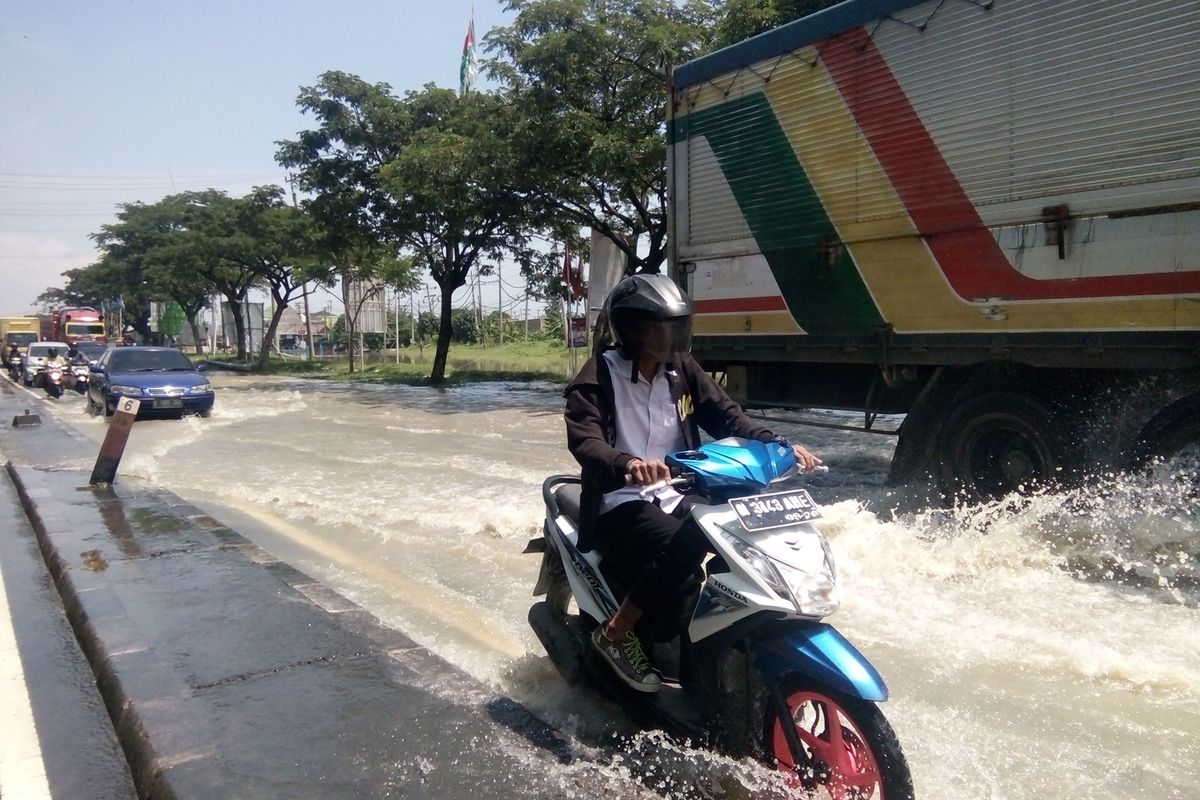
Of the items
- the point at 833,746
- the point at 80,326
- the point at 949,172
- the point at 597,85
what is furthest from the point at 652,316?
the point at 80,326

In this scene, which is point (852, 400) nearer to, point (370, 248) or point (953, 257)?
point (953, 257)

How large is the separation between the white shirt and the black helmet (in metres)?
0.13

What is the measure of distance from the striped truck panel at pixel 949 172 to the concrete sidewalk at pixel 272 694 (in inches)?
174

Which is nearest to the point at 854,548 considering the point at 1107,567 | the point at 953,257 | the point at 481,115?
the point at 1107,567

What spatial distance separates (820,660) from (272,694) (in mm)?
2305

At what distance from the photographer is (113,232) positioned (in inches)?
1967

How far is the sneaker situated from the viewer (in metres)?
3.19

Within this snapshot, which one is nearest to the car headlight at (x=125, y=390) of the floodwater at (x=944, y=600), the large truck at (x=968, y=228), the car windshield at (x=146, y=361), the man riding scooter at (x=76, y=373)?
the car windshield at (x=146, y=361)

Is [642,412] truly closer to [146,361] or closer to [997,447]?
[997,447]

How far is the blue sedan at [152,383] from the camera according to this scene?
55.6 feet

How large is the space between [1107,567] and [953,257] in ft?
7.52

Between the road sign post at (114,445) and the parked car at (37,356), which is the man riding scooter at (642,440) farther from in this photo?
the parked car at (37,356)

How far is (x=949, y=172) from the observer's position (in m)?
6.66

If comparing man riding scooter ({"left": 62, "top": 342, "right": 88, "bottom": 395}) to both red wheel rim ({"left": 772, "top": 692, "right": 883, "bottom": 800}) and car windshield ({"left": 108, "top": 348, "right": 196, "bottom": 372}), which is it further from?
red wheel rim ({"left": 772, "top": 692, "right": 883, "bottom": 800})
